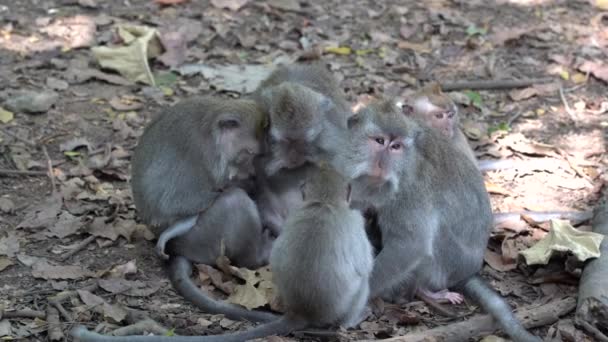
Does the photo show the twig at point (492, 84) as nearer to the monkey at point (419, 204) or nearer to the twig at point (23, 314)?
the monkey at point (419, 204)

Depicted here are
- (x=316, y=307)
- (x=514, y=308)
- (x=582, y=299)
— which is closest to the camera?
(x=316, y=307)

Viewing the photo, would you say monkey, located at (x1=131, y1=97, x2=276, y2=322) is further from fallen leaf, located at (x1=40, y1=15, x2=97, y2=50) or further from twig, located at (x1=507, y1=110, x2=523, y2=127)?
fallen leaf, located at (x1=40, y1=15, x2=97, y2=50)

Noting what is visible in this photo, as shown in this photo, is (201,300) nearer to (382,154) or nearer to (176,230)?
(176,230)

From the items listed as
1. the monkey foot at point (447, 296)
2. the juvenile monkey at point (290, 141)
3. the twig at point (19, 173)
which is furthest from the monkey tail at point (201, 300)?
the twig at point (19, 173)

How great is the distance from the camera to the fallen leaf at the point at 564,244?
573 centimetres

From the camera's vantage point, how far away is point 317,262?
4789 millimetres

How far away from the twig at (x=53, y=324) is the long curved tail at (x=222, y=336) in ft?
0.48

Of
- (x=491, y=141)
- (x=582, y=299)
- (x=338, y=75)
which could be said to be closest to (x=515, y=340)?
(x=582, y=299)

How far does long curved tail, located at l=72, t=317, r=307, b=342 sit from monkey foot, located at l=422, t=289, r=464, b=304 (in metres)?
1.00

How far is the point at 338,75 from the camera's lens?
8.64m

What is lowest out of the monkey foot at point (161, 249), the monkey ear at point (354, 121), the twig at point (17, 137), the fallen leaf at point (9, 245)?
the fallen leaf at point (9, 245)

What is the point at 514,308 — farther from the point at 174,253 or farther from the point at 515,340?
the point at 174,253

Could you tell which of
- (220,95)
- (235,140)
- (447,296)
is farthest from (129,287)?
(220,95)

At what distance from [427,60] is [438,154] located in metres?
3.60
